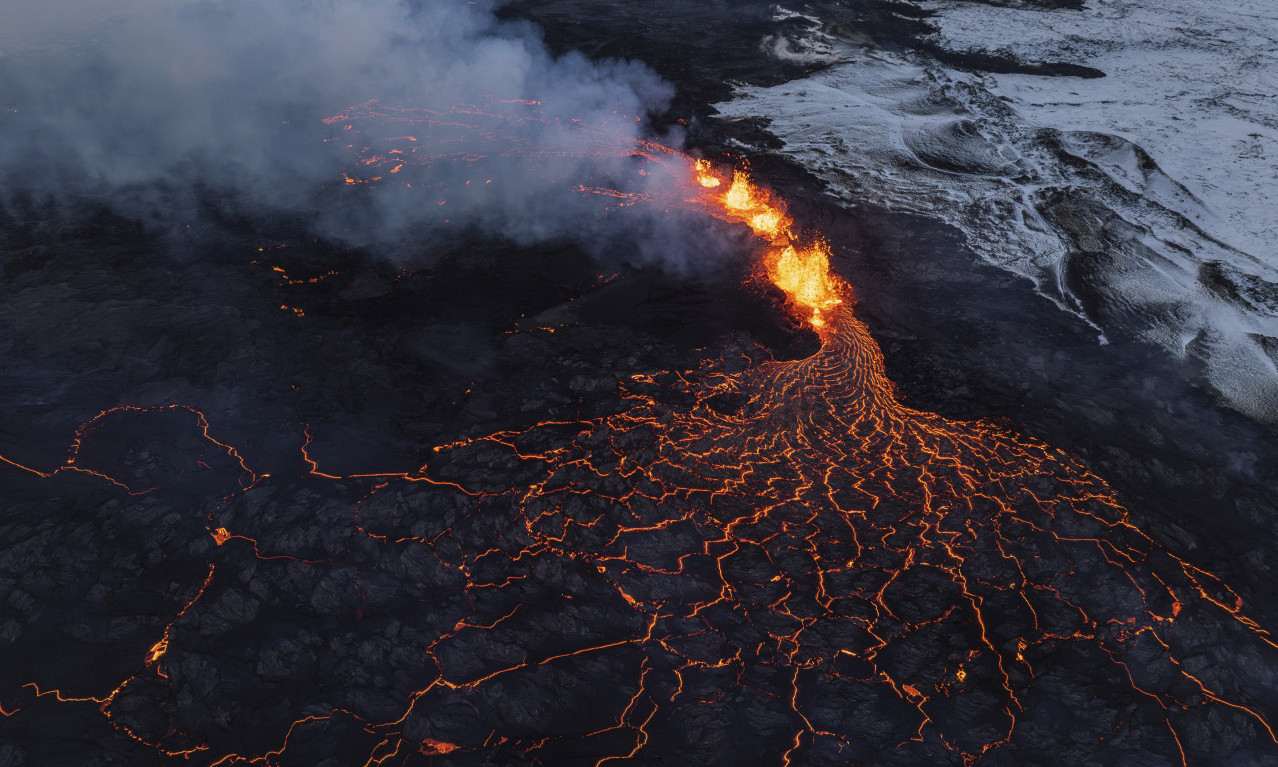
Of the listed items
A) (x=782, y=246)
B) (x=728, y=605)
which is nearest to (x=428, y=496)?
(x=728, y=605)

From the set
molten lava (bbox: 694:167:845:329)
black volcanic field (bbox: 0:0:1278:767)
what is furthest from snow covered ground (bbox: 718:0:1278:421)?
molten lava (bbox: 694:167:845:329)

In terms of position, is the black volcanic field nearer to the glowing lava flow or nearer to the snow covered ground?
the glowing lava flow

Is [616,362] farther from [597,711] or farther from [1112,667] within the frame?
[1112,667]

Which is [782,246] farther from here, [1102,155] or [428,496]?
[1102,155]

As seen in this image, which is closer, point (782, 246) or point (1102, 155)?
point (782, 246)

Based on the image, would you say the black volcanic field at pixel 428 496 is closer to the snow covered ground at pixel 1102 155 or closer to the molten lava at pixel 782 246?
the molten lava at pixel 782 246
